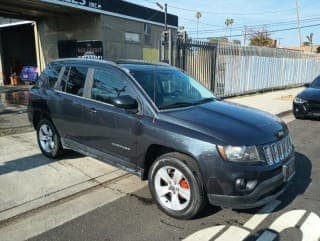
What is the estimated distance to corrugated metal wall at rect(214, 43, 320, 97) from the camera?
15234 mm

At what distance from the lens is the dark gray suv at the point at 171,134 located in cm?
379

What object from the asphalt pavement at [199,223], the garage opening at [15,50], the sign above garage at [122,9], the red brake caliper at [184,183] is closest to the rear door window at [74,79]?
the asphalt pavement at [199,223]

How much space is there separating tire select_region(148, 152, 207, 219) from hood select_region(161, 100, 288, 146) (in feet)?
1.34

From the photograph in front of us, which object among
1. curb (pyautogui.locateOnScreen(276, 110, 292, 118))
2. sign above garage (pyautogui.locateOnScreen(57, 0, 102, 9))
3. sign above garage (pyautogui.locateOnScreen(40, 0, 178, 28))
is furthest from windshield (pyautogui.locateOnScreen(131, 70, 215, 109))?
sign above garage (pyautogui.locateOnScreen(57, 0, 102, 9))

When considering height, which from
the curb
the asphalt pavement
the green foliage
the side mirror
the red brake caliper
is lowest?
the curb

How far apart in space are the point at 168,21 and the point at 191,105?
2093cm

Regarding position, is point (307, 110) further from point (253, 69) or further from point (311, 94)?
point (253, 69)

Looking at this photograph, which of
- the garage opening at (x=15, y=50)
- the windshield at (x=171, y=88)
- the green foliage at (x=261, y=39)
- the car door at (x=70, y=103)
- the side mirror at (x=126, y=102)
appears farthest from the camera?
the green foliage at (x=261, y=39)

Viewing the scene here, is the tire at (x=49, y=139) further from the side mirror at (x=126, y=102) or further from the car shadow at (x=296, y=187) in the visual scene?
the car shadow at (x=296, y=187)

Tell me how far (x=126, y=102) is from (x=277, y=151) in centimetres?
193

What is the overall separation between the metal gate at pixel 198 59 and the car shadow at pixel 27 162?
728 centimetres

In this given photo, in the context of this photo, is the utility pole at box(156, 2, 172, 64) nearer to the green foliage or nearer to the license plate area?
the license plate area

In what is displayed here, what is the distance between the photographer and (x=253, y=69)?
17812mm

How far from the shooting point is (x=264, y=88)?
19547 millimetres
